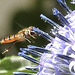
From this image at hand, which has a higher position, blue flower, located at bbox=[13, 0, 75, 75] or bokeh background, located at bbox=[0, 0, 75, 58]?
bokeh background, located at bbox=[0, 0, 75, 58]

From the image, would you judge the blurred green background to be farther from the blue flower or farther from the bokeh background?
the blue flower

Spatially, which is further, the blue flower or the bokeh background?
the bokeh background

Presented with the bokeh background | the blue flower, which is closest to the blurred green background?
the bokeh background

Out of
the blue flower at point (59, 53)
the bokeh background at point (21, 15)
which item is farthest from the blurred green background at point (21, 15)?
the blue flower at point (59, 53)

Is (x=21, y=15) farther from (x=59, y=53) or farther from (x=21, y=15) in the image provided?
(x=59, y=53)

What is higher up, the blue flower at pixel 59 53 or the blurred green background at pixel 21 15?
the blurred green background at pixel 21 15

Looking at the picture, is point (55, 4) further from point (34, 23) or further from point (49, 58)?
point (49, 58)

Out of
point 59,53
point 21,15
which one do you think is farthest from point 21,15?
point 59,53

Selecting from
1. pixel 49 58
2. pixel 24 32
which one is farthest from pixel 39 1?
pixel 49 58

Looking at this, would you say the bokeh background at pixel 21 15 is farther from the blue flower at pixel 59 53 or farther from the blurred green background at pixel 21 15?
the blue flower at pixel 59 53
